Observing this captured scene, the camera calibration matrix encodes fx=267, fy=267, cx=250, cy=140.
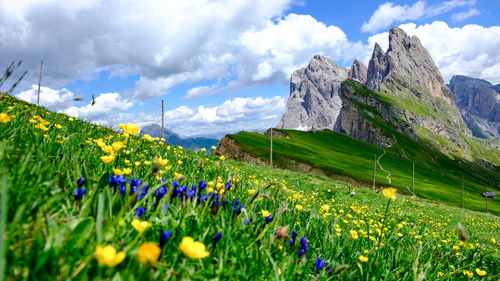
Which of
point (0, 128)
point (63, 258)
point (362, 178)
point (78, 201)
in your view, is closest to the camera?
point (63, 258)

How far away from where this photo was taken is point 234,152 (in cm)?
6506

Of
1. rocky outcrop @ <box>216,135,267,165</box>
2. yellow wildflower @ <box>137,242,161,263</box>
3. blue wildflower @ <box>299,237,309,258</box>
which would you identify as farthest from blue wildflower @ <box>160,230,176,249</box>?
rocky outcrop @ <box>216,135,267,165</box>

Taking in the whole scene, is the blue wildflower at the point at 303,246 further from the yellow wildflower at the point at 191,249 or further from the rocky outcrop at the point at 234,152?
the rocky outcrop at the point at 234,152

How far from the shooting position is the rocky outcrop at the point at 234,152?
207 feet

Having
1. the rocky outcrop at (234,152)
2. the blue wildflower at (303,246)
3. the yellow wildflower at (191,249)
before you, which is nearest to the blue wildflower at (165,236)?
the yellow wildflower at (191,249)

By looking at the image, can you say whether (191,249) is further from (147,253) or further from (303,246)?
(303,246)

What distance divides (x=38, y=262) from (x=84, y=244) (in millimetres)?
354

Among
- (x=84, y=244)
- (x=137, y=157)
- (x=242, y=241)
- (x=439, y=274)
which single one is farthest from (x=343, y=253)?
(x=137, y=157)

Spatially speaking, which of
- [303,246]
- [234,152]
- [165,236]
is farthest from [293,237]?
[234,152]

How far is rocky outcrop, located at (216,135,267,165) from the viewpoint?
207 ft

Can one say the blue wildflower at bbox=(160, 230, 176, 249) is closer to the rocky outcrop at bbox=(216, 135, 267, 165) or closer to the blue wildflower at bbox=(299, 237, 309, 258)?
the blue wildflower at bbox=(299, 237, 309, 258)

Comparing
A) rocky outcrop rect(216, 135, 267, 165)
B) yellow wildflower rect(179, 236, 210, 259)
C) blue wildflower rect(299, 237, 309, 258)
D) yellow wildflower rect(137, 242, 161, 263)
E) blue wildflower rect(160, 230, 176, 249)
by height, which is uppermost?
yellow wildflower rect(137, 242, 161, 263)

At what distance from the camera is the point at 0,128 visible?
3.13 metres

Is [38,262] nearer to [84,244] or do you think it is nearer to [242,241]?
[84,244]
